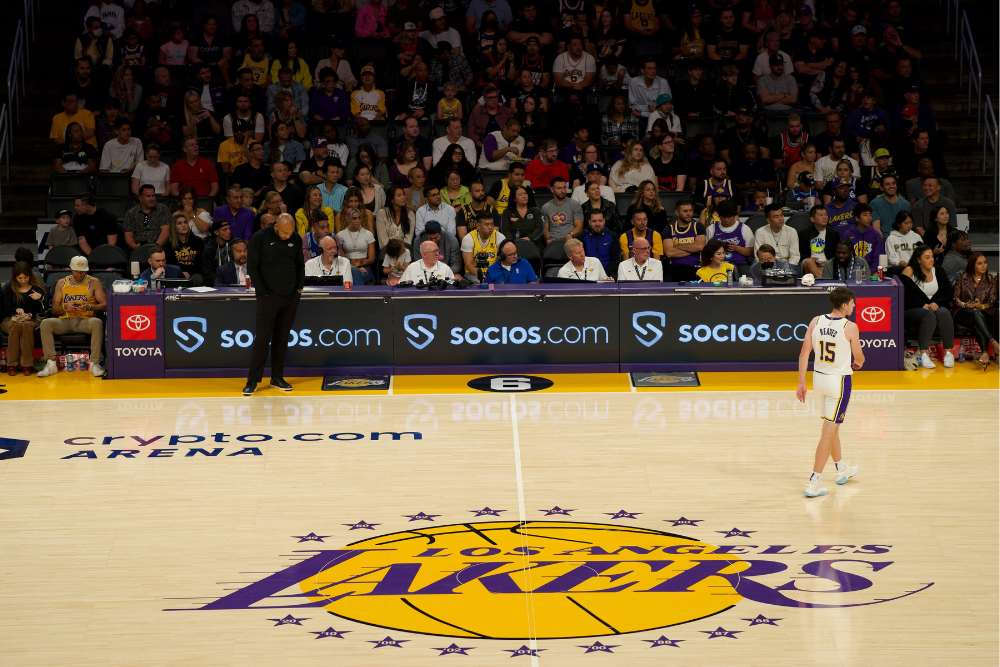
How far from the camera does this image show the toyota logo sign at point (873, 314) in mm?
12742

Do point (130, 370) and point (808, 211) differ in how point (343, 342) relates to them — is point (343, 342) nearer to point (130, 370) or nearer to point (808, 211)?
point (130, 370)

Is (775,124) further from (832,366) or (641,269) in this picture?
(832,366)

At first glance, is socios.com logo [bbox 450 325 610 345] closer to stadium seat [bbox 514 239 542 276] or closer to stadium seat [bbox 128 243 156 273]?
stadium seat [bbox 514 239 542 276]

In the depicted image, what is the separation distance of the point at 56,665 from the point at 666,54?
14.3m

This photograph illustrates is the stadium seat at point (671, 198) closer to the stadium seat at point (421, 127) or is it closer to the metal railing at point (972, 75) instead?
the stadium seat at point (421, 127)

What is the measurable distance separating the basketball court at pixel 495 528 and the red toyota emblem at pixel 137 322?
821mm

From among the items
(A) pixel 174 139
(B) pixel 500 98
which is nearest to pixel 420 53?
→ (B) pixel 500 98

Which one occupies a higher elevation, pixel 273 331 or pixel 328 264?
pixel 328 264

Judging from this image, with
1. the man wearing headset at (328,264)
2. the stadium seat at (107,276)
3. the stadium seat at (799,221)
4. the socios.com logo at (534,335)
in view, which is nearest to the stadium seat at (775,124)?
the stadium seat at (799,221)

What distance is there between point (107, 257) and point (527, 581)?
8976 mm

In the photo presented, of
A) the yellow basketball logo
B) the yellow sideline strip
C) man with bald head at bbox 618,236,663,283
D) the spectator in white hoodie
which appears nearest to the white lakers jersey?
the yellow basketball logo

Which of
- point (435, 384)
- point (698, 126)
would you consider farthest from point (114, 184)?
point (698, 126)

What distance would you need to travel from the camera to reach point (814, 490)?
8.59 m

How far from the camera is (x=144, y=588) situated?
23.0 feet
